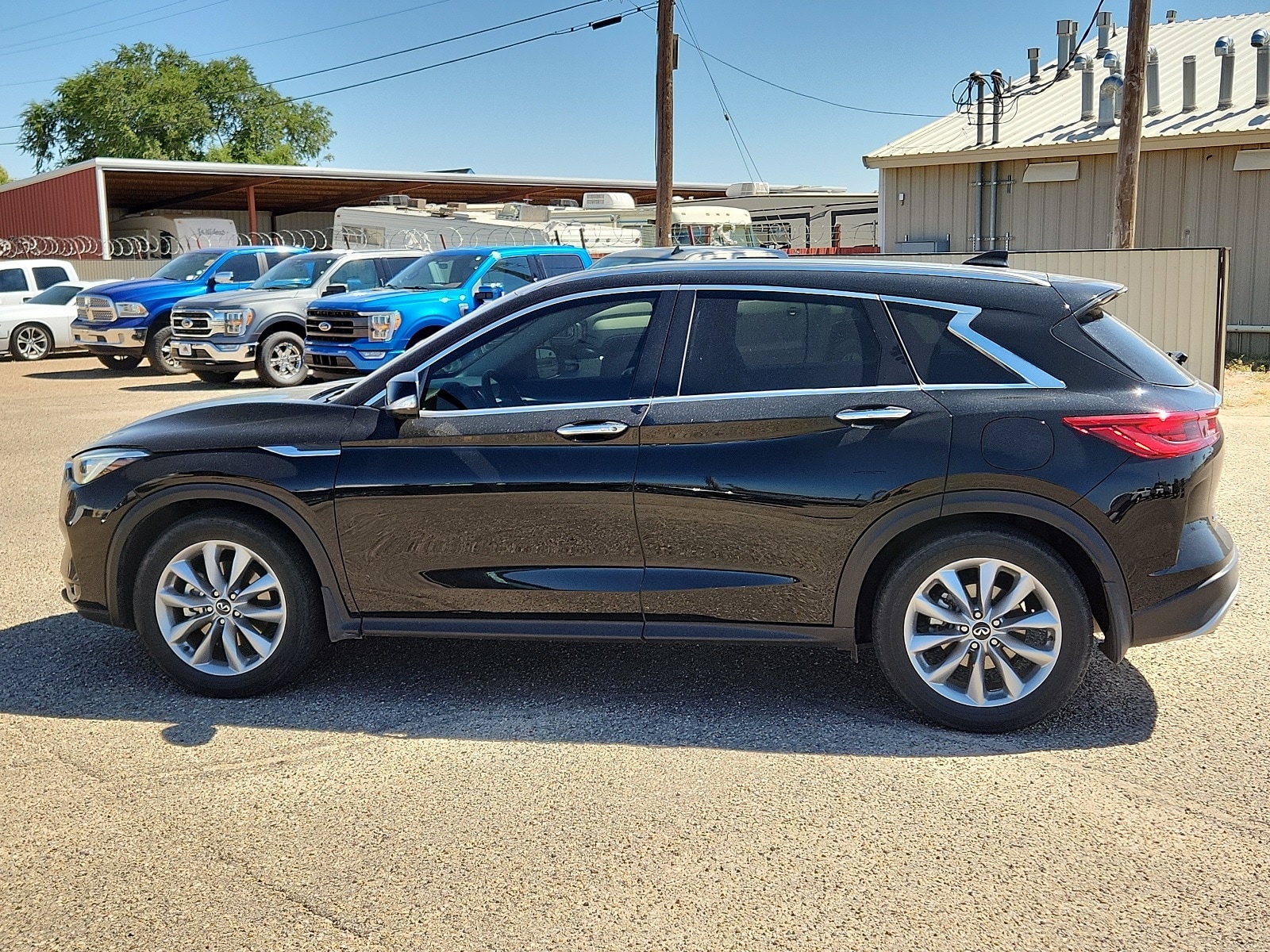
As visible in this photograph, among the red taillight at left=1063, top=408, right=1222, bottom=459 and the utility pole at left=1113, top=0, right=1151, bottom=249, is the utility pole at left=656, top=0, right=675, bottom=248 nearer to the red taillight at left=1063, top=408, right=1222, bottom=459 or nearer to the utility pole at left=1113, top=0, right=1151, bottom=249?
the utility pole at left=1113, top=0, right=1151, bottom=249

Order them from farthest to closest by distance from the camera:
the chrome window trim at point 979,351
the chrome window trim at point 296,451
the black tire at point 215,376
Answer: the black tire at point 215,376 < the chrome window trim at point 296,451 < the chrome window trim at point 979,351

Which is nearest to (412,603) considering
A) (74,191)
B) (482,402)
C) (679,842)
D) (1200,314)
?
(482,402)

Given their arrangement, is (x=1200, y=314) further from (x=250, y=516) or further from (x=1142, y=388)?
(x=250, y=516)

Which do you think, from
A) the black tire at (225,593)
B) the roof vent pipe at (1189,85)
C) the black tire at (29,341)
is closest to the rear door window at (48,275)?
the black tire at (29,341)

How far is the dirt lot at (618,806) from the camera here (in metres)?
3.39

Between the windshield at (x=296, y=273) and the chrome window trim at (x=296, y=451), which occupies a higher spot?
the windshield at (x=296, y=273)

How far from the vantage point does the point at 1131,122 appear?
16.1 meters

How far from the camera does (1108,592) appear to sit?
14.9 ft

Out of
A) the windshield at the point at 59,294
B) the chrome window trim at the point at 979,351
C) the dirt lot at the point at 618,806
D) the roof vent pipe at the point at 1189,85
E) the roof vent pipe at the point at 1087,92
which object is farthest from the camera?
the windshield at the point at 59,294

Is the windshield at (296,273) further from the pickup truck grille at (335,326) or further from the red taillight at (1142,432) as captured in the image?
the red taillight at (1142,432)

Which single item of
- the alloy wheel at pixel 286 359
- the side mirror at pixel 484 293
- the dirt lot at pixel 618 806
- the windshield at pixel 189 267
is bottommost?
the dirt lot at pixel 618 806

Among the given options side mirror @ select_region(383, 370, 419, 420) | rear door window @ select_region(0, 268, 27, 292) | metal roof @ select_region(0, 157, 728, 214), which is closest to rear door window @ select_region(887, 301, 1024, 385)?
side mirror @ select_region(383, 370, 419, 420)

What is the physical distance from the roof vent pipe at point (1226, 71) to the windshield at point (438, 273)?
12052 mm

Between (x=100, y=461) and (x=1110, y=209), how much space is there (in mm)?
18872
